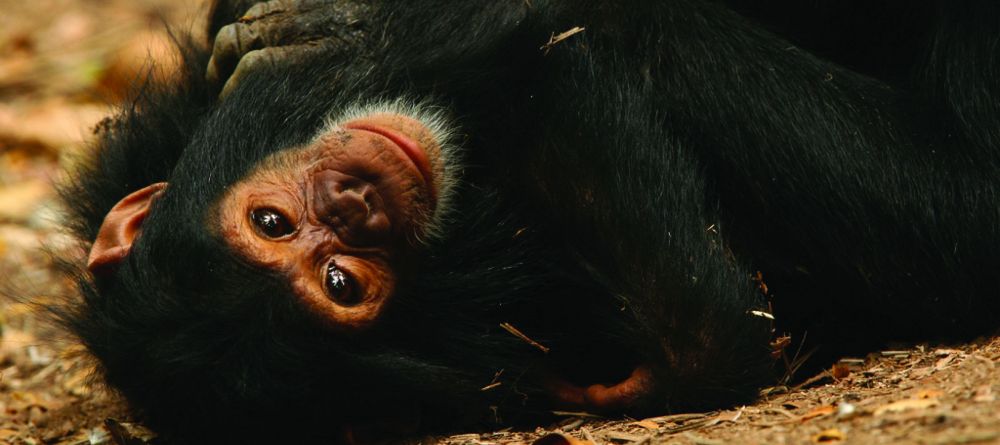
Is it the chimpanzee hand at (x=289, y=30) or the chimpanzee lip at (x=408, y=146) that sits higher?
the chimpanzee hand at (x=289, y=30)

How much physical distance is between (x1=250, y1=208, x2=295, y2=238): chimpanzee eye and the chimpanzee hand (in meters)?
0.75

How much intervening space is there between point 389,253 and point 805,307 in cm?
183

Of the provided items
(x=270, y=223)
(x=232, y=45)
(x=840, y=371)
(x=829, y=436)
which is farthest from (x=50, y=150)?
(x=829, y=436)

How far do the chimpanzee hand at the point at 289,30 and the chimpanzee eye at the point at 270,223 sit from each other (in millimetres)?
745

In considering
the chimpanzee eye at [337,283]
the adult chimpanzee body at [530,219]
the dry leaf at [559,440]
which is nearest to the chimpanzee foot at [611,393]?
the adult chimpanzee body at [530,219]

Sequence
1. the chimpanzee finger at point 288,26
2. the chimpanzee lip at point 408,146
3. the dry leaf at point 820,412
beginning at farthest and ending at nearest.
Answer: the chimpanzee finger at point 288,26 < the chimpanzee lip at point 408,146 < the dry leaf at point 820,412

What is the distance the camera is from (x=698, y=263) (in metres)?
4.41

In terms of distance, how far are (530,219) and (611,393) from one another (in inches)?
31.5

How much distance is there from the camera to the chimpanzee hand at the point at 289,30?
4.92 metres

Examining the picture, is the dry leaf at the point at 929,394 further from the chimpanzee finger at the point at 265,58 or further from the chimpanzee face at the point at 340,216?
the chimpanzee finger at the point at 265,58

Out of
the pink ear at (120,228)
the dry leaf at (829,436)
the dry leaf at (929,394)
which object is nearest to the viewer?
the dry leaf at (829,436)

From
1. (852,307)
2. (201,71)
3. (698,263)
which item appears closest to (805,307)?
(852,307)

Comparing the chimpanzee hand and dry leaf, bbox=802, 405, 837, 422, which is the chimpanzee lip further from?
dry leaf, bbox=802, 405, 837, 422

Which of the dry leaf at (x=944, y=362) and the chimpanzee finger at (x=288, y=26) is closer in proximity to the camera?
the dry leaf at (x=944, y=362)
